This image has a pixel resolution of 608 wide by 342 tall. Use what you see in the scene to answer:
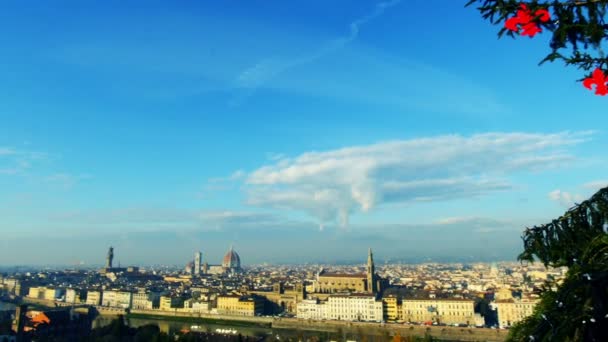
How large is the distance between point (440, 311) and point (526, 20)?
49.5 metres

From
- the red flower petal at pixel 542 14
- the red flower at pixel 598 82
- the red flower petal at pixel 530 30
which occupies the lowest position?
the red flower at pixel 598 82

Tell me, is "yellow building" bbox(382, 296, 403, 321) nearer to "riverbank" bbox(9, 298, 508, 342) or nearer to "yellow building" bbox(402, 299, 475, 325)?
"yellow building" bbox(402, 299, 475, 325)

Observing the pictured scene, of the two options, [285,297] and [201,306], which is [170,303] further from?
[285,297]

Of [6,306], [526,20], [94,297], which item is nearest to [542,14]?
[526,20]

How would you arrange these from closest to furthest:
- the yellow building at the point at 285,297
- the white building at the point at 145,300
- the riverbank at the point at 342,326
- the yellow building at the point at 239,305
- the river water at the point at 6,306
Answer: the riverbank at the point at 342,326 < the yellow building at the point at 239,305 < the yellow building at the point at 285,297 < the river water at the point at 6,306 < the white building at the point at 145,300

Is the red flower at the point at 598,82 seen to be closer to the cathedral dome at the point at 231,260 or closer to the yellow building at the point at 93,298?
the yellow building at the point at 93,298

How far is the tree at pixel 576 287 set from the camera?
9.04ft

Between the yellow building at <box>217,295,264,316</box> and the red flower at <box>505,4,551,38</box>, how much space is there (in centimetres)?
5557

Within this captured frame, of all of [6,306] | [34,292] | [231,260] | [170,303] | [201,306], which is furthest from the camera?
[231,260]

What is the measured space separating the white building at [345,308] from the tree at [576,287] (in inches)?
1880

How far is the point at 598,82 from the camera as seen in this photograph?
269 centimetres

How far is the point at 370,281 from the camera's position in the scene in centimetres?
6688

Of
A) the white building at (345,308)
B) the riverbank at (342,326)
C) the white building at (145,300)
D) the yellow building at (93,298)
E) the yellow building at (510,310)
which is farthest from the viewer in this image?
the yellow building at (93,298)

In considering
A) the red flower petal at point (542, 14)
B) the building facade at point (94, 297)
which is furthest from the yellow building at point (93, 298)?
the red flower petal at point (542, 14)
